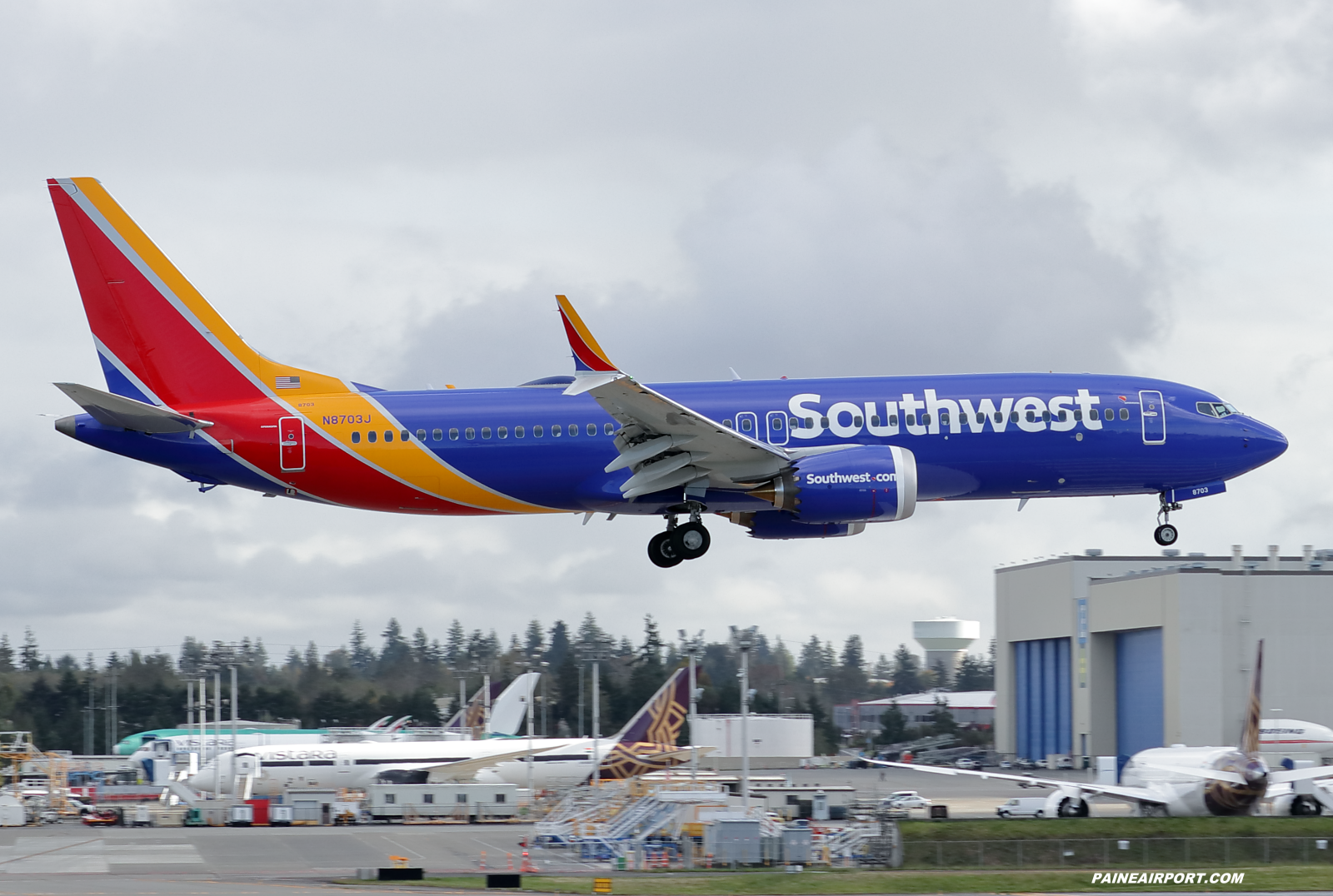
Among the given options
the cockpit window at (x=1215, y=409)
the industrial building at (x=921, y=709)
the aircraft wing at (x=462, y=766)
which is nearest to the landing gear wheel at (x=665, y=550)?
the cockpit window at (x=1215, y=409)

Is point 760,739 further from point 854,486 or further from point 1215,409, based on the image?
point 854,486

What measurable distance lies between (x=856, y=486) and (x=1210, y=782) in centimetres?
2455

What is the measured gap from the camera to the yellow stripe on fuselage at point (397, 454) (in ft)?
137

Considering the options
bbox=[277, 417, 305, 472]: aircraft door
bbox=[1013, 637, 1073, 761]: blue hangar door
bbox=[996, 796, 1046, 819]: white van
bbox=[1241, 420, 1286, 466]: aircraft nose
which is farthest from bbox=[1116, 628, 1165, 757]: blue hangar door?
bbox=[277, 417, 305, 472]: aircraft door

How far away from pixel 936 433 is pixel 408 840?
2879 cm

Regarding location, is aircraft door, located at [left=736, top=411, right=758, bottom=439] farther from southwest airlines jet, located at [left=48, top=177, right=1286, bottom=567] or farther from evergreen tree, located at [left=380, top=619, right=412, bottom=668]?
evergreen tree, located at [left=380, top=619, right=412, bottom=668]

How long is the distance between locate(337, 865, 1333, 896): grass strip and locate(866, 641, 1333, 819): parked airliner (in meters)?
7.86

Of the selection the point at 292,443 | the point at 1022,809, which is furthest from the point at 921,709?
the point at 292,443

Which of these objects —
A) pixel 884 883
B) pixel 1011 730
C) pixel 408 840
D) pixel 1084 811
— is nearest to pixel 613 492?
pixel 884 883

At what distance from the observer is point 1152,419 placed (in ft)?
144

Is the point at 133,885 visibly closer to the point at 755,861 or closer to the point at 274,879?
the point at 274,879

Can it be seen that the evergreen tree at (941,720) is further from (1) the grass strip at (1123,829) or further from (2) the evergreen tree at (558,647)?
(1) the grass strip at (1123,829)

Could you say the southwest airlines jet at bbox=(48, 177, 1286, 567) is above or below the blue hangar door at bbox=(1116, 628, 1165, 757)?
above

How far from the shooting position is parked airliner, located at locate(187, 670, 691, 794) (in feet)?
259
